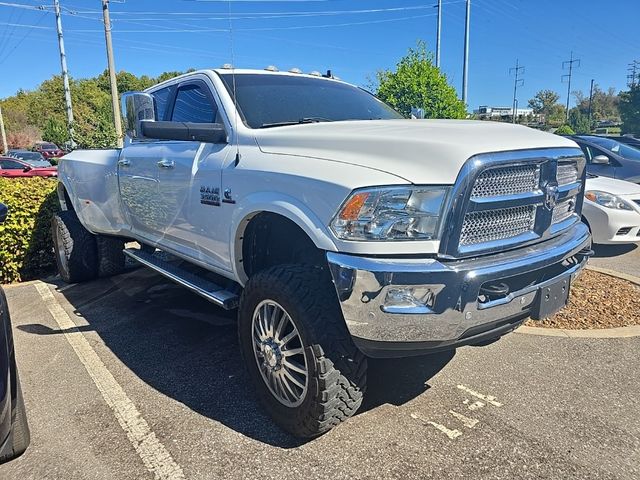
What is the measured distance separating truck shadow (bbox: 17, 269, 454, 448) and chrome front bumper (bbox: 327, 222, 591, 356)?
2.94 feet

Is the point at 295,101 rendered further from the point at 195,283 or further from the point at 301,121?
the point at 195,283

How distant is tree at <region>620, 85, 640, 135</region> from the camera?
45062mm

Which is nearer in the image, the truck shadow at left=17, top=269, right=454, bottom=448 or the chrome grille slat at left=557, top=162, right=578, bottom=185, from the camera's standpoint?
the chrome grille slat at left=557, top=162, right=578, bottom=185

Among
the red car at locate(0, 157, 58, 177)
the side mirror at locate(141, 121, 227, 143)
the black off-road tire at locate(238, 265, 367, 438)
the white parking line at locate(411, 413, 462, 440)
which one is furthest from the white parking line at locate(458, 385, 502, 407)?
the red car at locate(0, 157, 58, 177)

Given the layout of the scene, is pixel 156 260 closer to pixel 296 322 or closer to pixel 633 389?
pixel 296 322

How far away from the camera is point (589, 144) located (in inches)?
343

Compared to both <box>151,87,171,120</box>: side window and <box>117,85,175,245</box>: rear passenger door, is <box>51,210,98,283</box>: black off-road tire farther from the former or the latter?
<box>151,87,171,120</box>: side window

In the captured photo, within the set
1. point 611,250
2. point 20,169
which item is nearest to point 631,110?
point 611,250

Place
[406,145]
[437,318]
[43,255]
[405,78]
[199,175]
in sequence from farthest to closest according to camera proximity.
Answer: [405,78], [43,255], [199,175], [406,145], [437,318]

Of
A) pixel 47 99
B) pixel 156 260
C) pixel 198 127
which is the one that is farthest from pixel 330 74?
pixel 47 99

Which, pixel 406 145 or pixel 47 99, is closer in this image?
pixel 406 145

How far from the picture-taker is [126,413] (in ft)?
9.84

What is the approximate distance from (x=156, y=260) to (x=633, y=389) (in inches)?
147

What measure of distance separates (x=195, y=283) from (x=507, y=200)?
2.19m
